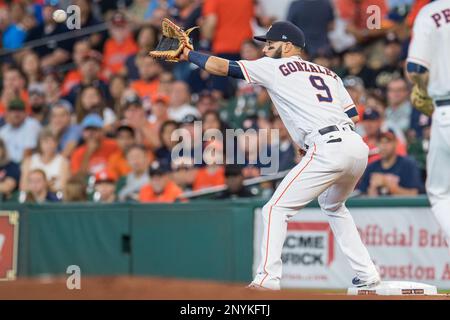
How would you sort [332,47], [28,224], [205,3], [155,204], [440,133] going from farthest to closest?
[205,3] < [332,47] < [28,224] < [155,204] < [440,133]

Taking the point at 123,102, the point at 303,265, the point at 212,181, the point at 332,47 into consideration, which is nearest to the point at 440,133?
the point at 303,265

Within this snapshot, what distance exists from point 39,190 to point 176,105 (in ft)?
6.77

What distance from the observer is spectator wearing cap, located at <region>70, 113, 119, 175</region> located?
1320 centimetres

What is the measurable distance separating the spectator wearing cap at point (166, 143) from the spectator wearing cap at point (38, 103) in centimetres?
270

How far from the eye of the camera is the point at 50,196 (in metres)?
13.0

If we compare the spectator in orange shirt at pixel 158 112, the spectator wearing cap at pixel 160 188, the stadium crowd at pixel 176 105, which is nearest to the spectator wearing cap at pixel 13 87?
the stadium crowd at pixel 176 105

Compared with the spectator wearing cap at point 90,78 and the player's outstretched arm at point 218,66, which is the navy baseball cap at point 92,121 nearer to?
the spectator wearing cap at point 90,78

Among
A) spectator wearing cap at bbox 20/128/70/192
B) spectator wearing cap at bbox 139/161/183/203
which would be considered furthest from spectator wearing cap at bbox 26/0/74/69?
spectator wearing cap at bbox 139/161/183/203

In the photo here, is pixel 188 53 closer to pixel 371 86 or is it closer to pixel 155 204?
pixel 155 204

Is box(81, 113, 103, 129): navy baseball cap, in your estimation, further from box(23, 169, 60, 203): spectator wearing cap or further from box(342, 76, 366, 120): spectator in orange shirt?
box(342, 76, 366, 120): spectator in orange shirt

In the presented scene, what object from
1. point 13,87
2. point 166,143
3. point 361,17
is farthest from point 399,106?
point 13,87

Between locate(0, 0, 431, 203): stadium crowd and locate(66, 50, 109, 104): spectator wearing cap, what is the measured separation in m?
0.02

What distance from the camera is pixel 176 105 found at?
13.6 meters
